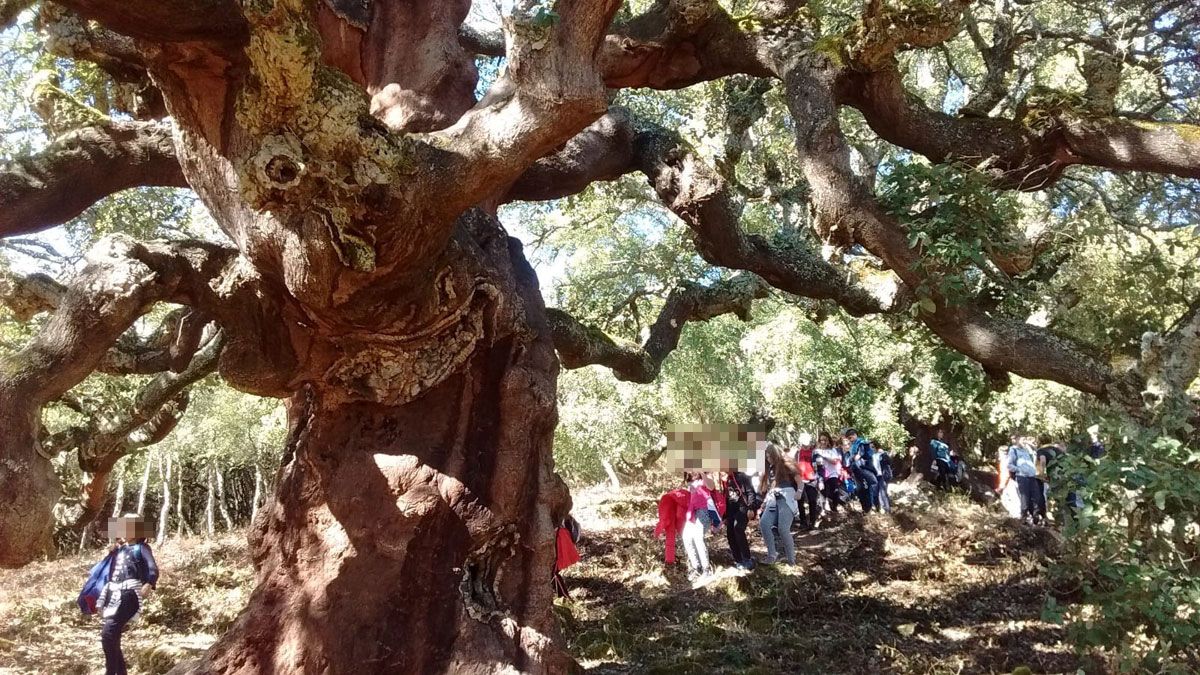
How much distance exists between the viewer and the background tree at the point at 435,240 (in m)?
2.94

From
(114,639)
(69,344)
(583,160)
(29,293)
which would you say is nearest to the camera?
(69,344)

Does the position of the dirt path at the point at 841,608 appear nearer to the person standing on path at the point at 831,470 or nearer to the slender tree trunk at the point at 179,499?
the person standing on path at the point at 831,470

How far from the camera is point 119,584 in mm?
6012

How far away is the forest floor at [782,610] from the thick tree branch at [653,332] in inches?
81.3

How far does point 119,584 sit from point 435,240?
4.70 meters

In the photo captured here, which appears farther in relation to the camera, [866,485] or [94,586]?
[866,485]

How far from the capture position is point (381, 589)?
359 cm

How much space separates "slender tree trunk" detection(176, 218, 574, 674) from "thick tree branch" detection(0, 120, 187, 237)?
1.71 m

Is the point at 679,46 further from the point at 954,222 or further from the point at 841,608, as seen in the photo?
the point at 841,608

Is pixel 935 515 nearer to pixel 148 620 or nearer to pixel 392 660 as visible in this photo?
pixel 392 660

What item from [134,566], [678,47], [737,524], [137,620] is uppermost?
Result: [678,47]

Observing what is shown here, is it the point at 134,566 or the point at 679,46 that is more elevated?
the point at 679,46

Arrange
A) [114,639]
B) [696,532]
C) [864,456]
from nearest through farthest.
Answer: [114,639] < [696,532] < [864,456]

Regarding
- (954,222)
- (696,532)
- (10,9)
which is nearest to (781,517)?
(696,532)
